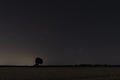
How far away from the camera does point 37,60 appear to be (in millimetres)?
171000
